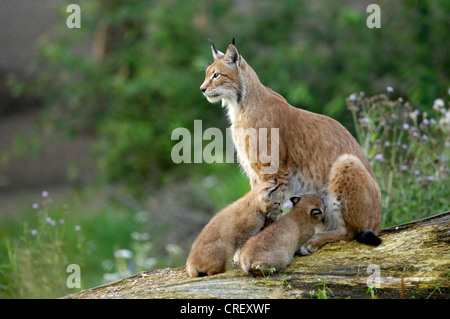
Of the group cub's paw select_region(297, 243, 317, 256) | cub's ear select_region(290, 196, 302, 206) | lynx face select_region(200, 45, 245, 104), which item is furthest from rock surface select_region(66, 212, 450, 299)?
lynx face select_region(200, 45, 245, 104)

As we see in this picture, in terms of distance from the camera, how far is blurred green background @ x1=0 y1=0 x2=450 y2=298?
370 inches

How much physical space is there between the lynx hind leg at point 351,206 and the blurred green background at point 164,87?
375 centimetres

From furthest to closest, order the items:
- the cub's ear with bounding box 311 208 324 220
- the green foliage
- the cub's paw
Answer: the green foliage, the cub's ear with bounding box 311 208 324 220, the cub's paw

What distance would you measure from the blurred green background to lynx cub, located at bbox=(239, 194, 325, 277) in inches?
145

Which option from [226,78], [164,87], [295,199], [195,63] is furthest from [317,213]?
[164,87]

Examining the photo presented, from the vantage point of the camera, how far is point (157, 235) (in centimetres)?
921

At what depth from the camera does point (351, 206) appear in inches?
194

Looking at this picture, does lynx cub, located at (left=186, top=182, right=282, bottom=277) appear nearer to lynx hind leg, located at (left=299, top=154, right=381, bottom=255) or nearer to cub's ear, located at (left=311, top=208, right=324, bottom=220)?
cub's ear, located at (left=311, top=208, right=324, bottom=220)

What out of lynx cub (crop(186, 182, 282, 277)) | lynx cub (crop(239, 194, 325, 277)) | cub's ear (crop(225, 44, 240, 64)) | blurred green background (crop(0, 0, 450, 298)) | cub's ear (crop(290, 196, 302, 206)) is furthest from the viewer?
blurred green background (crop(0, 0, 450, 298))

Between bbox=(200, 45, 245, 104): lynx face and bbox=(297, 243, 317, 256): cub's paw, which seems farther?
bbox=(200, 45, 245, 104): lynx face

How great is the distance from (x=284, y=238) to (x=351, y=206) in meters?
0.65
